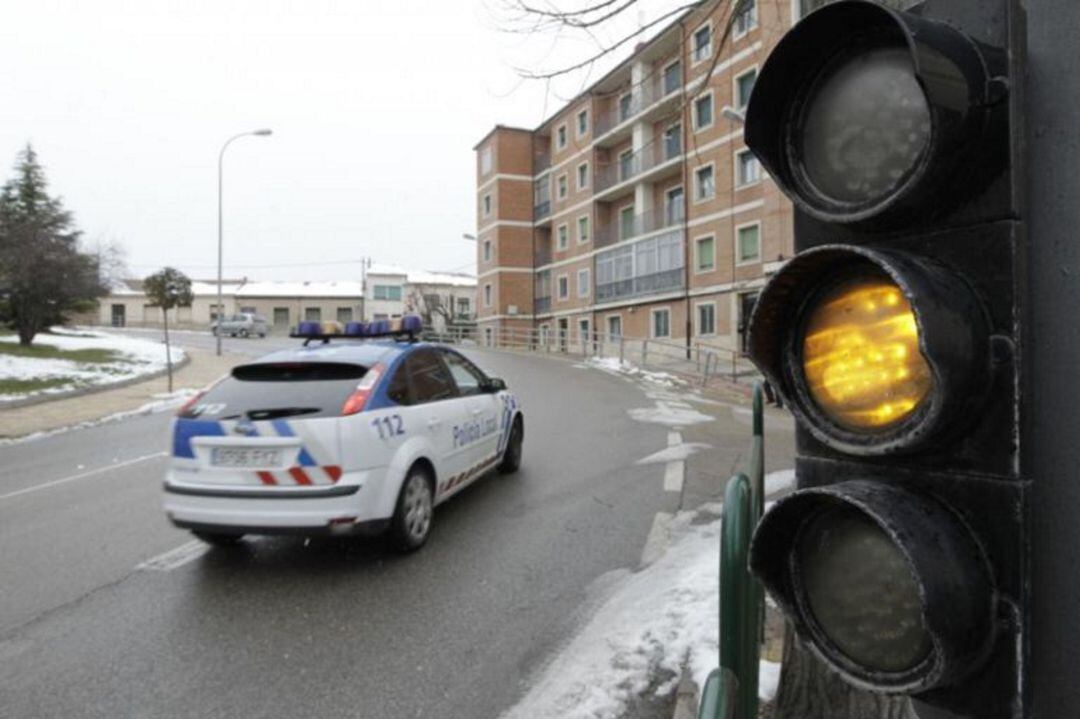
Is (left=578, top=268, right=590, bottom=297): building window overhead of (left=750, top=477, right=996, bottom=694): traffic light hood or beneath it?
overhead

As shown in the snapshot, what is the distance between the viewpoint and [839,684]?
204 cm

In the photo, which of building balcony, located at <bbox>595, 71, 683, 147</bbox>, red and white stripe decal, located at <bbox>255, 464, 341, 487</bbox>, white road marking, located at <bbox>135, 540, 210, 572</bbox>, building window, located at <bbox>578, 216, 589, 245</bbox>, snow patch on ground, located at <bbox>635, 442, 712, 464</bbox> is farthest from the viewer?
building window, located at <bbox>578, 216, 589, 245</bbox>

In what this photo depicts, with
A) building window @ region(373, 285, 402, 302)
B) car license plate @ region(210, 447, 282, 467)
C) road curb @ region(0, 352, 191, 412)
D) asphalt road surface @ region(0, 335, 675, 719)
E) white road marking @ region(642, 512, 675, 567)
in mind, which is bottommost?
asphalt road surface @ region(0, 335, 675, 719)

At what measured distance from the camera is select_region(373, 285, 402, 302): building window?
75.7 meters

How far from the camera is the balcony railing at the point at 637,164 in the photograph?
34312mm

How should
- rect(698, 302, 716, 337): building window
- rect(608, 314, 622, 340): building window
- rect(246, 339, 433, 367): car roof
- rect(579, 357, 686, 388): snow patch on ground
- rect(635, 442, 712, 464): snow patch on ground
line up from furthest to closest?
1. rect(608, 314, 622, 340): building window
2. rect(698, 302, 716, 337): building window
3. rect(579, 357, 686, 388): snow patch on ground
4. rect(635, 442, 712, 464): snow patch on ground
5. rect(246, 339, 433, 367): car roof

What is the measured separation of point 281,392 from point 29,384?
1665cm

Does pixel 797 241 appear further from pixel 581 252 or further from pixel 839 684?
pixel 581 252

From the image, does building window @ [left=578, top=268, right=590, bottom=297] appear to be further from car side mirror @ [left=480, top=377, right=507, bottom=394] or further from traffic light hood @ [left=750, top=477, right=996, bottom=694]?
traffic light hood @ [left=750, top=477, right=996, bottom=694]

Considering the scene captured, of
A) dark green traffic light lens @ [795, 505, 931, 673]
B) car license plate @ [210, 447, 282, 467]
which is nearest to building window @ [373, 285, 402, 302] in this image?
car license plate @ [210, 447, 282, 467]

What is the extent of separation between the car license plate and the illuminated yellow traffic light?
4.58 metres

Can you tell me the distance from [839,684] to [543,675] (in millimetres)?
1806

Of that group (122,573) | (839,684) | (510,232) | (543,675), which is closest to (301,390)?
(122,573)

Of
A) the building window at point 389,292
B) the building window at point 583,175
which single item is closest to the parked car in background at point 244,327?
the building window at point 389,292
